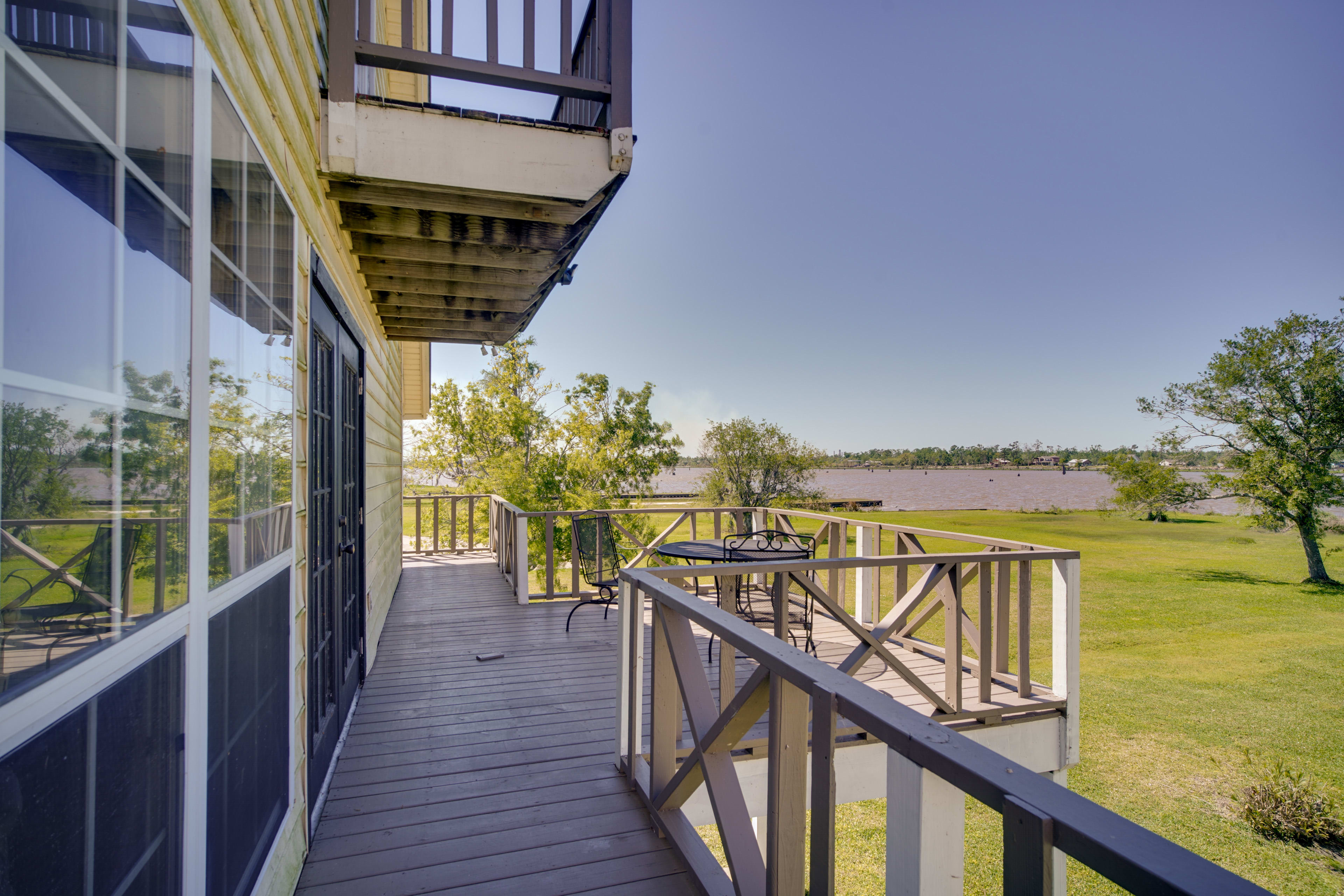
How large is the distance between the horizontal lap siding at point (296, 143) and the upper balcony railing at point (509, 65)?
0.11 metres

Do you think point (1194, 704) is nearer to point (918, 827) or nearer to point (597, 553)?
point (597, 553)

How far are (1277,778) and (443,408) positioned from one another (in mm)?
18208

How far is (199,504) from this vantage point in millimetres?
1082

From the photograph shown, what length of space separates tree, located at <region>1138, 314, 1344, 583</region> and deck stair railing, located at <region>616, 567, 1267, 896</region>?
2256cm

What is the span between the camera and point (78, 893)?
0.71 metres

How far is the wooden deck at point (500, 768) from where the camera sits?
1976 millimetres

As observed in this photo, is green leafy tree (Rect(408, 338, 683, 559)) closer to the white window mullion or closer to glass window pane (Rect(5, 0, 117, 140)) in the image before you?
the white window mullion

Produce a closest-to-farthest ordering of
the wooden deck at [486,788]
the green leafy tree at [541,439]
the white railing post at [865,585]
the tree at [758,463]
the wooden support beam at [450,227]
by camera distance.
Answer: the wooden deck at [486,788] → the wooden support beam at [450,227] → the white railing post at [865,585] → the green leafy tree at [541,439] → the tree at [758,463]

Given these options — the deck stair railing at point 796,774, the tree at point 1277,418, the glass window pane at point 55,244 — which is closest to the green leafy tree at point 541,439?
the deck stair railing at point 796,774

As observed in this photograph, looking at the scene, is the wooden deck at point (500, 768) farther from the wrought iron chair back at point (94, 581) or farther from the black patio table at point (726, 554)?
the wrought iron chair back at point (94, 581)

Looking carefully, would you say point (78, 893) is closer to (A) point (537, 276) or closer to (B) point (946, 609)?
(A) point (537, 276)

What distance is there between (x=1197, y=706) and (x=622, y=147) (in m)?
14.7

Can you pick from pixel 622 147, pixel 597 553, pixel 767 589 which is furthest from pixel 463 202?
pixel 767 589

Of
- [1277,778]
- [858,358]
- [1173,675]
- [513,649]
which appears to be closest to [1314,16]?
[858,358]
